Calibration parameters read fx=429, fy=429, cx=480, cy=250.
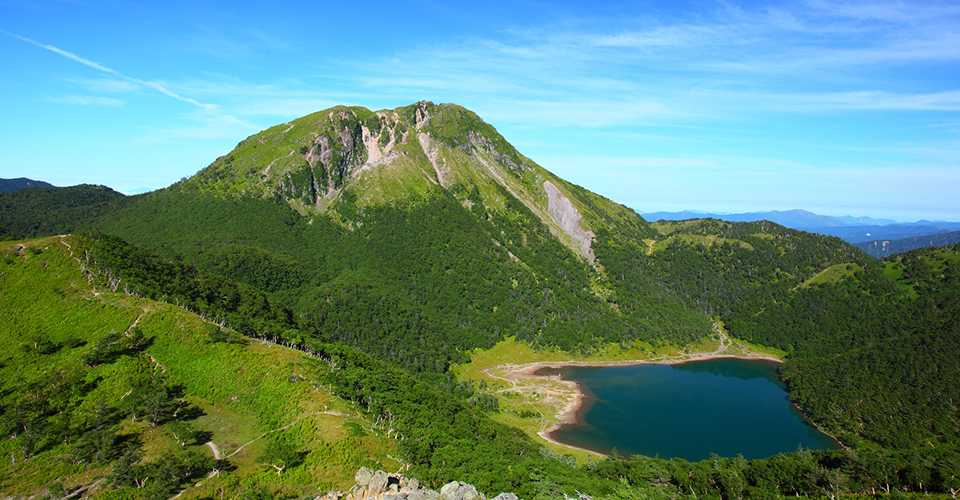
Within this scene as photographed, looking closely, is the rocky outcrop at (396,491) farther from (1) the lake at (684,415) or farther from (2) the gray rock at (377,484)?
(1) the lake at (684,415)

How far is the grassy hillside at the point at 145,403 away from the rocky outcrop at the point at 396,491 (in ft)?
10.1

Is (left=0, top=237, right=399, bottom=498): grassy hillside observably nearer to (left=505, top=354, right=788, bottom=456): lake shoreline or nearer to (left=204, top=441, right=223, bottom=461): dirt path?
(left=204, top=441, right=223, bottom=461): dirt path

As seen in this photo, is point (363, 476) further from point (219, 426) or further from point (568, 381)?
point (568, 381)

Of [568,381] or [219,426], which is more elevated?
[219,426]

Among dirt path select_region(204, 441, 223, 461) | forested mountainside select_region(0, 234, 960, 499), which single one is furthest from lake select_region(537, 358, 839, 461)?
dirt path select_region(204, 441, 223, 461)

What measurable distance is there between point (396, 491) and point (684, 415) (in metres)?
128

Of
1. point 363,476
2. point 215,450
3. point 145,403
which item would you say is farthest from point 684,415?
point 145,403

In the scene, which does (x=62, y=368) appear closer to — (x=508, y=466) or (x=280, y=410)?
(x=280, y=410)

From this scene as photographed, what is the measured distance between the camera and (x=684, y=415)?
14225 cm

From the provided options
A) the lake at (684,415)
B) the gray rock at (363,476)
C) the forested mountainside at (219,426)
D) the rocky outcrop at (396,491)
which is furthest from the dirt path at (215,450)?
the lake at (684,415)

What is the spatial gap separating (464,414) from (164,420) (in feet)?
179

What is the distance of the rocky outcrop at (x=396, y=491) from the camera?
139ft

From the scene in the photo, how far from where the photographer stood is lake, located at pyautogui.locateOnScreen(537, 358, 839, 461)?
12125 cm

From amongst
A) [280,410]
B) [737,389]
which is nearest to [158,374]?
[280,410]
